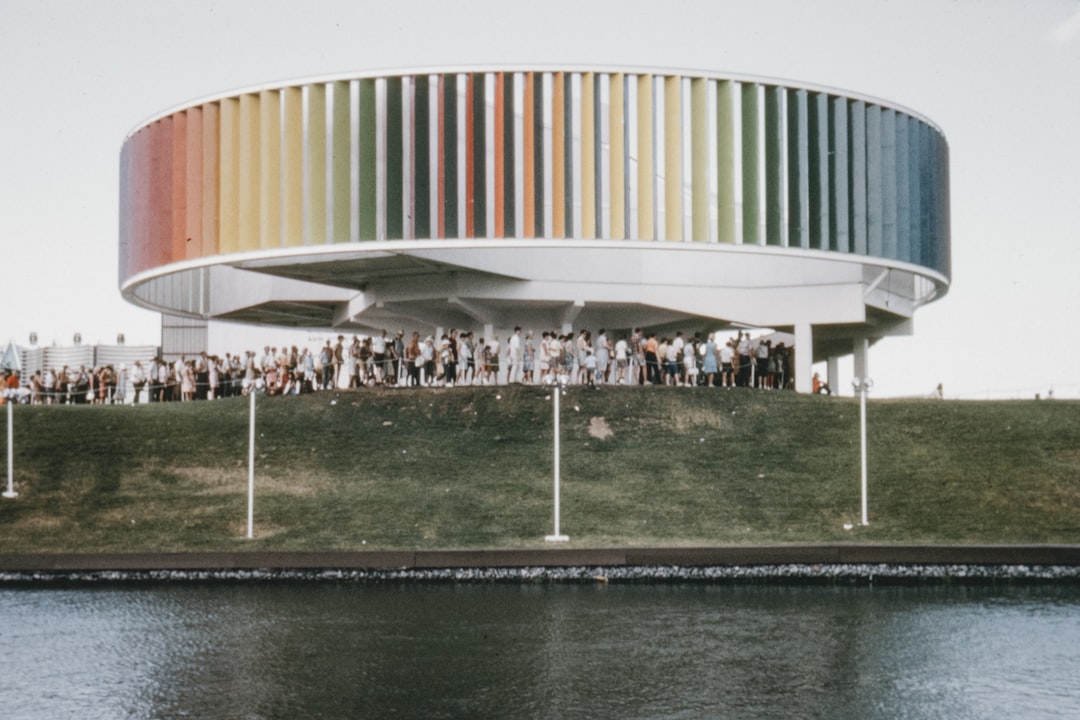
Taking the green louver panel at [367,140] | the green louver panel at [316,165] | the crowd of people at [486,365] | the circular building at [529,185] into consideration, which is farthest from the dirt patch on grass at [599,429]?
the green louver panel at [316,165]

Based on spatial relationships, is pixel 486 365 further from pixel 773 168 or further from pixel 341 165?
pixel 773 168

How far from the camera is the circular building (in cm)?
3434

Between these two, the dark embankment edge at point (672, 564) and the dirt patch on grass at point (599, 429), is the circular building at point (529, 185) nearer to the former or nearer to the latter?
the dirt patch on grass at point (599, 429)

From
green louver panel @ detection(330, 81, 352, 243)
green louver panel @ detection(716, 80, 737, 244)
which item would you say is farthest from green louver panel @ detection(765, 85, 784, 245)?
green louver panel @ detection(330, 81, 352, 243)

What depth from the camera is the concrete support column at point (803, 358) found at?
39.6 metres

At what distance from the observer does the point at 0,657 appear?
12.8 meters

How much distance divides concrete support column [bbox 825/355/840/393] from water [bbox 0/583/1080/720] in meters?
31.8

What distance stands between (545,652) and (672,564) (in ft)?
21.8

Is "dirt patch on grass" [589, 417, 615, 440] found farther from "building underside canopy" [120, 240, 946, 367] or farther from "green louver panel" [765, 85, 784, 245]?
"green louver panel" [765, 85, 784, 245]

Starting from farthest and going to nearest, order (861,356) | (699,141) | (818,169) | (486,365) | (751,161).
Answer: (861,356), (818,169), (751,161), (699,141), (486,365)

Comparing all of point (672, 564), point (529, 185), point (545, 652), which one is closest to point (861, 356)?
point (529, 185)

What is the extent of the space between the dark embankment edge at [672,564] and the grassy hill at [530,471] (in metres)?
1.84

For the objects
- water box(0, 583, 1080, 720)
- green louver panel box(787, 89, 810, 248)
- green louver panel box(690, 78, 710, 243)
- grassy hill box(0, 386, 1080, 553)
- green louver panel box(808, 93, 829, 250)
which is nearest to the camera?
water box(0, 583, 1080, 720)

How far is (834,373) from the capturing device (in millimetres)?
49625
